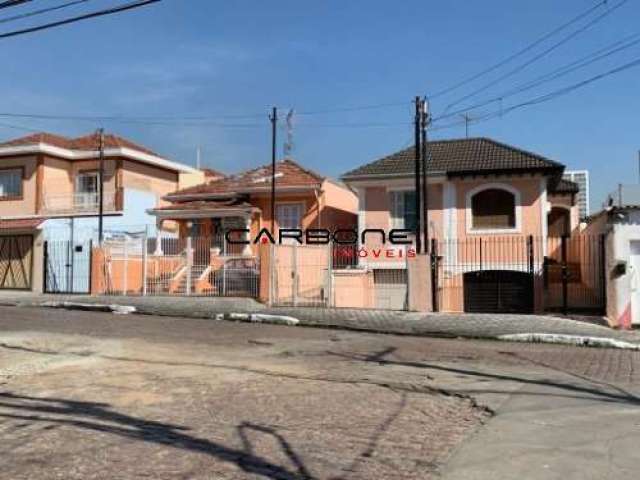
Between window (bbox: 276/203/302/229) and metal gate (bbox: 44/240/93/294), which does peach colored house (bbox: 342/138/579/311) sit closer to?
window (bbox: 276/203/302/229)

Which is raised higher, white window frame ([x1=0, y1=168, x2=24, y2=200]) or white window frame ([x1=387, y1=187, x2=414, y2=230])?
white window frame ([x1=0, y1=168, x2=24, y2=200])

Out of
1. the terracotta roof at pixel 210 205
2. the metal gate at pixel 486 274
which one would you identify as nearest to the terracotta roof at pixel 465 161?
the metal gate at pixel 486 274

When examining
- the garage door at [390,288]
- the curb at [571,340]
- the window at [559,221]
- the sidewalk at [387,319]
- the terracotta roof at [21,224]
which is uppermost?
the window at [559,221]

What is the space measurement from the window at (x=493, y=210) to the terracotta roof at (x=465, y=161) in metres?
1.09

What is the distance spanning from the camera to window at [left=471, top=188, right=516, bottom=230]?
93.4ft

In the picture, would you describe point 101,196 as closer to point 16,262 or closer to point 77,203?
point 77,203

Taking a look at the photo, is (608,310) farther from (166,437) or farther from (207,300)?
(166,437)

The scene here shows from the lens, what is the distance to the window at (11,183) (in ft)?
118

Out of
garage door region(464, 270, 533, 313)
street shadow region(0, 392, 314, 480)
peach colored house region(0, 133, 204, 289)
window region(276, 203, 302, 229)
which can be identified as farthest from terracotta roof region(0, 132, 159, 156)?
street shadow region(0, 392, 314, 480)

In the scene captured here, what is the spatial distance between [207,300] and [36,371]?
500 inches

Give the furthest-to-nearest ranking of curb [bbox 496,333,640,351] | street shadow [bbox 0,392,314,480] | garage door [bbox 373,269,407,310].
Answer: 1. garage door [bbox 373,269,407,310]
2. curb [bbox 496,333,640,351]
3. street shadow [bbox 0,392,314,480]

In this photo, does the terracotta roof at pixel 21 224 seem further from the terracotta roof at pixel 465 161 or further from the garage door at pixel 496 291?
the garage door at pixel 496 291

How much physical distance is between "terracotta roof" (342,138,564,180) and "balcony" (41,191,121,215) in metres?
12.2

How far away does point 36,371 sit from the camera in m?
11.1
